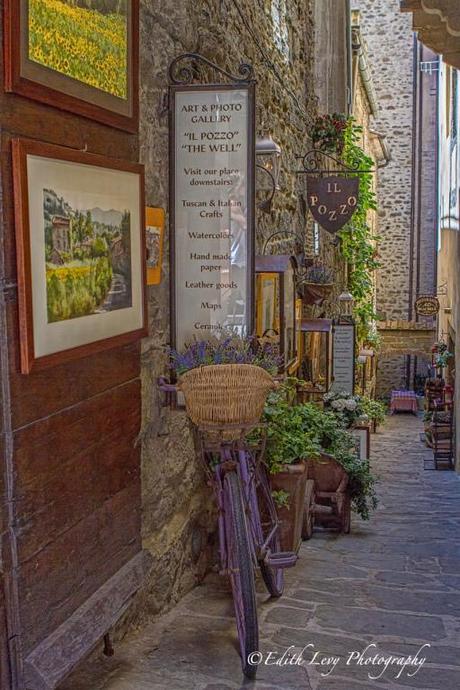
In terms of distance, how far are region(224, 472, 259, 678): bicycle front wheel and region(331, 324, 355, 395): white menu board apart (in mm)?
6980

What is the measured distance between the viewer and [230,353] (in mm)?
4012

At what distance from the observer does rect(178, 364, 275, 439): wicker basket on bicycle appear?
3.62m

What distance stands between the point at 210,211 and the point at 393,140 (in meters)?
24.0

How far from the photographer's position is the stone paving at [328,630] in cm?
346

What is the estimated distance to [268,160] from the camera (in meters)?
6.71

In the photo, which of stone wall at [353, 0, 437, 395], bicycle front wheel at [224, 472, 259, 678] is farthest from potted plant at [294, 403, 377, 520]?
stone wall at [353, 0, 437, 395]

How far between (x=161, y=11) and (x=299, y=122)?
200 inches

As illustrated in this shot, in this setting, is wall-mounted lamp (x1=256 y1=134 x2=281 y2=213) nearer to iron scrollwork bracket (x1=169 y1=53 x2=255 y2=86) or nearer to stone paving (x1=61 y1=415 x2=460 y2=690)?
iron scrollwork bracket (x1=169 y1=53 x2=255 y2=86)

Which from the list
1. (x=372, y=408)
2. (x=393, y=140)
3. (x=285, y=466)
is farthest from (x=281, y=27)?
(x=393, y=140)

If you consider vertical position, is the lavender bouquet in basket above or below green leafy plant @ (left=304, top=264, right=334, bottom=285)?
below

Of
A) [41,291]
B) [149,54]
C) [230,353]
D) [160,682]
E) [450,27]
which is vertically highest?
[450,27]

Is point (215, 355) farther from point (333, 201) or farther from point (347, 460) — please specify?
point (333, 201)

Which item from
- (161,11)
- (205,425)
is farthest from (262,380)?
(161,11)

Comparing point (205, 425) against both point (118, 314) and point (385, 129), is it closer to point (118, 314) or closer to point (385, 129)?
point (118, 314)
